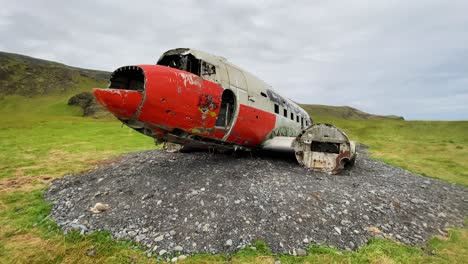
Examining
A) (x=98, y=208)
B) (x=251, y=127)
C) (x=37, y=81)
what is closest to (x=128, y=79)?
(x=98, y=208)

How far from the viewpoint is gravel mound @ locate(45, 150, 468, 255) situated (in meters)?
7.29

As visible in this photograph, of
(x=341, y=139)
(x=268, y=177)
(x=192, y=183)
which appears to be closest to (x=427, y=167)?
(x=341, y=139)

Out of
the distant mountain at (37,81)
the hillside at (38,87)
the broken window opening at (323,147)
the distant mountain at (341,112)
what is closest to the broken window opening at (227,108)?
the broken window opening at (323,147)

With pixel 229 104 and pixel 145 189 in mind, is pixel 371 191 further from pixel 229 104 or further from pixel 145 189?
pixel 145 189

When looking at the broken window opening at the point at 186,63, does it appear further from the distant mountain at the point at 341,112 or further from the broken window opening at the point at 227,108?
the distant mountain at the point at 341,112

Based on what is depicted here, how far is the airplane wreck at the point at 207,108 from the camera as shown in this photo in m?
8.59

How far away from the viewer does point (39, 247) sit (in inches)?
266

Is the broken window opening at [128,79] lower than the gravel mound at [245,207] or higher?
higher

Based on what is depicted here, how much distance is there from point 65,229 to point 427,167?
75.1 feet

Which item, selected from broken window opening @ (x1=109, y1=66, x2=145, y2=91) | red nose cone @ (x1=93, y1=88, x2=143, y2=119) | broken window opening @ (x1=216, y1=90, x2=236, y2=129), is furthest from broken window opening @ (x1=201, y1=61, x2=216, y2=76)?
red nose cone @ (x1=93, y1=88, x2=143, y2=119)

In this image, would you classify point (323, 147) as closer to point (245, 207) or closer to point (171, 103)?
point (245, 207)

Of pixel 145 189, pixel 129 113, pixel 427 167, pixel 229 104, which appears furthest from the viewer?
pixel 427 167

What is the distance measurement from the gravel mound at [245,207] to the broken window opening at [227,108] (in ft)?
7.08

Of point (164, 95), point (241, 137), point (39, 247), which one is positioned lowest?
point (39, 247)
